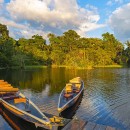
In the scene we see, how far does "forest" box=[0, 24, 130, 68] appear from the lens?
90.1 meters

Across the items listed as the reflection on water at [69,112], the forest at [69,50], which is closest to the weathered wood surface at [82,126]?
the reflection on water at [69,112]

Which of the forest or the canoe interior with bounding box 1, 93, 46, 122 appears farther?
the forest

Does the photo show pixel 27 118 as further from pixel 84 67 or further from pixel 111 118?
pixel 84 67

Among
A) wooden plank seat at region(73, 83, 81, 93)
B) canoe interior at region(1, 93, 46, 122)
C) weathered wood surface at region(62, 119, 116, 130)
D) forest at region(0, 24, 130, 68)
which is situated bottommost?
weathered wood surface at region(62, 119, 116, 130)

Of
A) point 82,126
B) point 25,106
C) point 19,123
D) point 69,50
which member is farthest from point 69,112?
point 69,50

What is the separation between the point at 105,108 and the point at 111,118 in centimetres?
337

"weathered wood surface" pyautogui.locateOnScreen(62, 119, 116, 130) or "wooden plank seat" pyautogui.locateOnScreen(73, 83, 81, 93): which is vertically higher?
"wooden plank seat" pyautogui.locateOnScreen(73, 83, 81, 93)

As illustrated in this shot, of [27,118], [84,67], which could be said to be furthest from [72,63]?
[27,118]

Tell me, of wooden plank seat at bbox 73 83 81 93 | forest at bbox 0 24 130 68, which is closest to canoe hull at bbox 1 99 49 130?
wooden plank seat at bbox 73 83 81 93

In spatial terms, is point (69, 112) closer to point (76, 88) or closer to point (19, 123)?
point (19, 123)

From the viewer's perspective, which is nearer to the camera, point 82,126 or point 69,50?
point 82,126

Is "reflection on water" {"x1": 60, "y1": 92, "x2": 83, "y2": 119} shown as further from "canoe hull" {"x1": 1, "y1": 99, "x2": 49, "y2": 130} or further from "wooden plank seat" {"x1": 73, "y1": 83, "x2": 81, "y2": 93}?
"canoe hull" {"x1": 1, "y1": 99, "x2": 49, "y2": 130}

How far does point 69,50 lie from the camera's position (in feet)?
369

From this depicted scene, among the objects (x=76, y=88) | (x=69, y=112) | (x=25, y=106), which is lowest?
(x=69, y=112)
